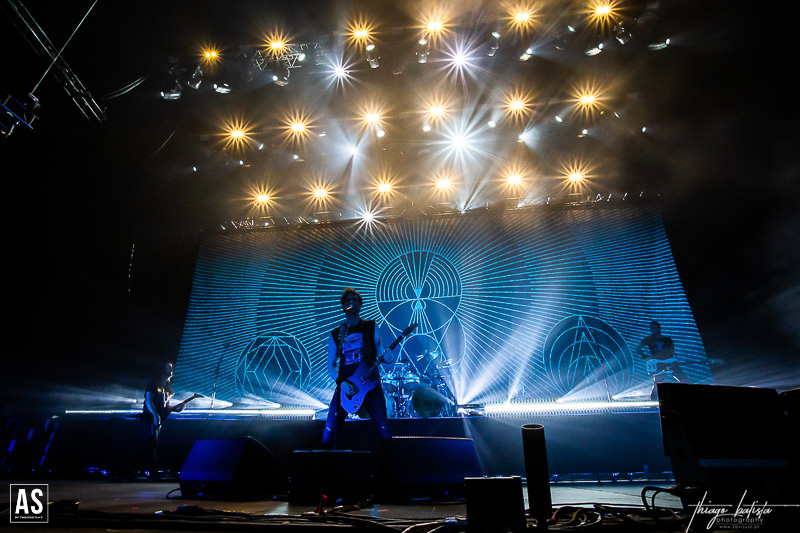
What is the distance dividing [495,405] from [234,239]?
205 inches

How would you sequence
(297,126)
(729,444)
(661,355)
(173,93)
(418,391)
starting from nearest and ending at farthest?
(729,444) → (418,391) → (173,93) → (661,355) → (297,126)

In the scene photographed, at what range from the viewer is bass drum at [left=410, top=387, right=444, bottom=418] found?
4328 mm

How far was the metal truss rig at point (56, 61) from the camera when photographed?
133 inches

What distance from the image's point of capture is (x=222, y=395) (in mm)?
5391

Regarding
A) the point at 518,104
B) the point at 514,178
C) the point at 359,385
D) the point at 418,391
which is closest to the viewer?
the point at 359,385

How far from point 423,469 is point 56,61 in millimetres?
5343

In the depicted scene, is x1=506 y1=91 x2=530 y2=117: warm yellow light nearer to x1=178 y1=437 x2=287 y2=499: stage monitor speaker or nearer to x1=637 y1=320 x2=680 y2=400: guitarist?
x1=637 y1=320 x2=680 y2=400: guitarist

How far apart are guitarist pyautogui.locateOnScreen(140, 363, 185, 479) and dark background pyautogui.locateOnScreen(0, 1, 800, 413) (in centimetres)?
135

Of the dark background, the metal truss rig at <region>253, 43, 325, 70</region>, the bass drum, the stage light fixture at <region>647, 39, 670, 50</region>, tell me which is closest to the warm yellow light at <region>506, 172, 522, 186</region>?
the dark background

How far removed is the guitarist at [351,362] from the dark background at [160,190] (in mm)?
3457

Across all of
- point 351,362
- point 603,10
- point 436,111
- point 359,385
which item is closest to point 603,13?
point 603,10

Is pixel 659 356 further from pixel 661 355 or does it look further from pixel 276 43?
pixel 276 43

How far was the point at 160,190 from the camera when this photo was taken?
5641mm

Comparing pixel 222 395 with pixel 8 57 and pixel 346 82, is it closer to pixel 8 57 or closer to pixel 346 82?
pixel 8 57
